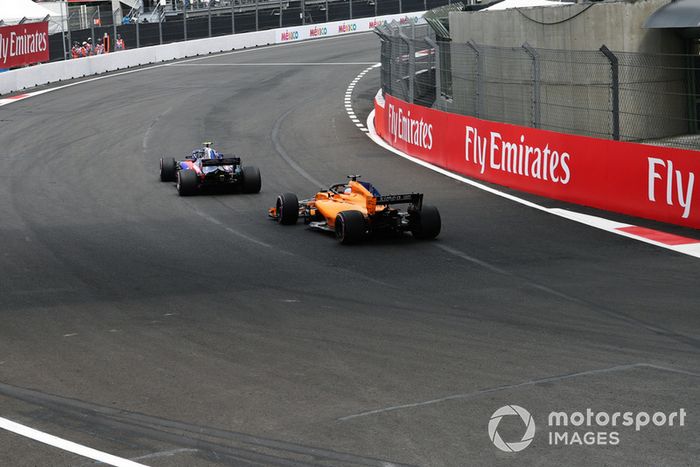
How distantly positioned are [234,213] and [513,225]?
170 inches

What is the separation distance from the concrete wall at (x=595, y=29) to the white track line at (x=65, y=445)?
15730 millimetres

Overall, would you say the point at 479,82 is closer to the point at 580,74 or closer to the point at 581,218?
the point at 580,74

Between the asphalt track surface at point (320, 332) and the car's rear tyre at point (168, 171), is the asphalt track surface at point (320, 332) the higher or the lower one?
the lower one

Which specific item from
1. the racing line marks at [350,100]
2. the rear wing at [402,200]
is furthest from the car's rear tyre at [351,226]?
the racing line marks at [350,100]

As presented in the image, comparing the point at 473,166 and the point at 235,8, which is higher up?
the point at 235,8

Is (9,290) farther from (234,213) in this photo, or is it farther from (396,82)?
(396,82)

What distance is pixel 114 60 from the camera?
146 ft

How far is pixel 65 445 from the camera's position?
6863 millimetres

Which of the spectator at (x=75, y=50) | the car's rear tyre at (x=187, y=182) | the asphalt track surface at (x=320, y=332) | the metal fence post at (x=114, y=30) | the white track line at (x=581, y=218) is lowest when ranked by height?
the white track line at (x=581, y=218)

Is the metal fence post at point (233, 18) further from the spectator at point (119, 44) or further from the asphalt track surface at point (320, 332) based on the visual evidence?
the asphalt track surface at point (320, 332)

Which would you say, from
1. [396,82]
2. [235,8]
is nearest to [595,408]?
[396,82]

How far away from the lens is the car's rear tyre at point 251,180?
733 inches

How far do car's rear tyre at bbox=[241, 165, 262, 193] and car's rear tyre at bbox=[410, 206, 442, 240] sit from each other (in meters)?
4.93

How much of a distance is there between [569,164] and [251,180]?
17.3ft
